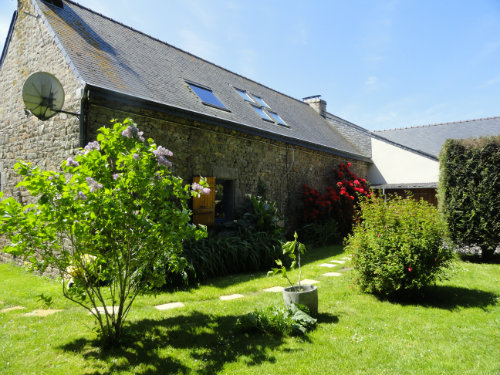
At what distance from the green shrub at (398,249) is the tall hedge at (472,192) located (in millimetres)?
3380

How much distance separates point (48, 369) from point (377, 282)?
4071 millimetres

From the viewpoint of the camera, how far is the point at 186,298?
494cm

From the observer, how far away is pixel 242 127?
8.59m

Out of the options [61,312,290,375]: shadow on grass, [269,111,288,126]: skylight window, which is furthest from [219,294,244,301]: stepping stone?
[269,111,288,126]: skylight window

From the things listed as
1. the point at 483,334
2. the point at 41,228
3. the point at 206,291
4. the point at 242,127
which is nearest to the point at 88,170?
the point at 41,228

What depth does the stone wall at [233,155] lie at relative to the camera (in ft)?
21.7

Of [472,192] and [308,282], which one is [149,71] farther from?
[472,192]

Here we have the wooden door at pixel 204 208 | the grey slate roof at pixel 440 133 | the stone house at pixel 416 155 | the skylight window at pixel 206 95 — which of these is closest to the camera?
the wooden door at pixel 204 208

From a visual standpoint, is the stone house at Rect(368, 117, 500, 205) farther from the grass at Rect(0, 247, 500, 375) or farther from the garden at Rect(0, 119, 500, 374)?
the grass at Rect(0, 247, 500, 375)

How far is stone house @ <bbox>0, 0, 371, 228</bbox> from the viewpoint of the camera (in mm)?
6324

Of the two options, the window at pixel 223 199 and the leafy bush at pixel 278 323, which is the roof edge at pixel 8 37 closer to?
the window at pixel 223 199

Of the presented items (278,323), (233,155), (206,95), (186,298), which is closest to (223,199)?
(233,155)

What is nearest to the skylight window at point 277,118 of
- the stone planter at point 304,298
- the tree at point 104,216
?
the stone planter at point 304,298

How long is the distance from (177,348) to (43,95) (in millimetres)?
5266
